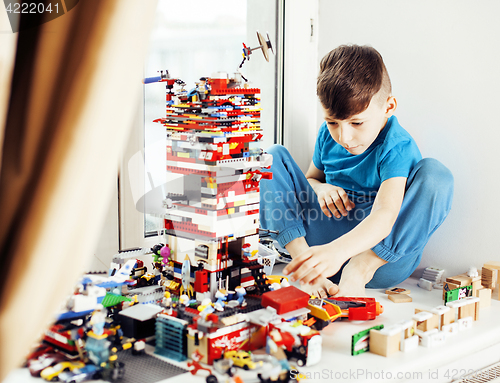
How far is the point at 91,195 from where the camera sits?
0.54 m

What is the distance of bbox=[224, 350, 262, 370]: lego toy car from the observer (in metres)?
0.73

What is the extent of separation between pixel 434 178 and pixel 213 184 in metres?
0.54

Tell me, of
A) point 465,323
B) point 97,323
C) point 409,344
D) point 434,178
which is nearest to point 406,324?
point 409,344

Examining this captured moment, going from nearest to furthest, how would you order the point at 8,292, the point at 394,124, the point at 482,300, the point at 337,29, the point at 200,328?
the point at 8,292 → the point at 200,328 → the point at 482,300 → the point at 394,124 → the point at 337,29

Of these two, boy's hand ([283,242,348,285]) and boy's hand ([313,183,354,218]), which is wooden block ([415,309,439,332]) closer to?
boy's hand ([283,242,348,285])

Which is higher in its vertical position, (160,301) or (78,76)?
(78,76)

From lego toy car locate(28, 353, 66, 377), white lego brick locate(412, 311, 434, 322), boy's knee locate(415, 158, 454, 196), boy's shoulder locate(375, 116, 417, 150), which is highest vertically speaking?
boy's shoulder locate(375, 116, 417, 150)

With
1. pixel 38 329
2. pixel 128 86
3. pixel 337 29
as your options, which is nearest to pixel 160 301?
pixel 38 329

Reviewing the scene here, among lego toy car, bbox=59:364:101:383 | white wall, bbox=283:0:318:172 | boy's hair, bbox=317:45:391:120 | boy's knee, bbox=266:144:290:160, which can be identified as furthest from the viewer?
white wall, bbox=283:0:318:172

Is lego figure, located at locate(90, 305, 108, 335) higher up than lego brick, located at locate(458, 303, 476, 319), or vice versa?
lego figure, located at locate(90, 305, 108, 335)

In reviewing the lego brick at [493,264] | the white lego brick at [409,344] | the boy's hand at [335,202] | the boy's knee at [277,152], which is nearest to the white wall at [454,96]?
the lego brick at [493,264]

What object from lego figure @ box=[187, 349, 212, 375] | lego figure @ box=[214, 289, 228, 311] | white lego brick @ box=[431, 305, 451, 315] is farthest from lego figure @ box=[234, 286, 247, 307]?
white lego brick @ box=[431, 305, 451, 315]

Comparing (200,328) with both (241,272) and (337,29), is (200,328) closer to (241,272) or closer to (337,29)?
(241,272)

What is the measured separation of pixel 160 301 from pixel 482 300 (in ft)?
2.25
